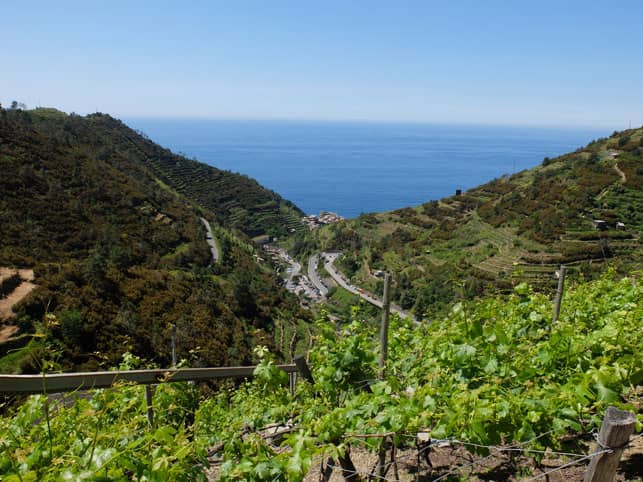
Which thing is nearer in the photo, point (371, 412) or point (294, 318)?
point (371, 412)

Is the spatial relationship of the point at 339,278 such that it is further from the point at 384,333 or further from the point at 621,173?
the point at 384,333

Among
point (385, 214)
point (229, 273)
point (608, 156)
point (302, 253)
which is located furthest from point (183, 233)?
point (608, 156)

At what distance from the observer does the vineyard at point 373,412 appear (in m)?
1.81

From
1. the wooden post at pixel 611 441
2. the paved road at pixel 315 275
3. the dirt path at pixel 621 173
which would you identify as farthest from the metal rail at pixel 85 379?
the paved road at pixel 315 275

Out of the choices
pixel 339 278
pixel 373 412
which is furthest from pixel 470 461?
pixel 339 278

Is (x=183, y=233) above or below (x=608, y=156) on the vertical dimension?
below

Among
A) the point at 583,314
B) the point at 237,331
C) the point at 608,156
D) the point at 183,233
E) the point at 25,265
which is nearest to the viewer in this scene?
the point at 583,314

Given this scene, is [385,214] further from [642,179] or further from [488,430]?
[488,430]

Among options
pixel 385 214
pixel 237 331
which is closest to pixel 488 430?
pixel 237 331

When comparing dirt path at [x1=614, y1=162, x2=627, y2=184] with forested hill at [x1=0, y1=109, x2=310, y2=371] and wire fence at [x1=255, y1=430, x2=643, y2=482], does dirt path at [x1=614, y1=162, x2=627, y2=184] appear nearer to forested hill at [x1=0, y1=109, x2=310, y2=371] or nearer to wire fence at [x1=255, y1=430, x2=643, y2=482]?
forested hill at [x1=0, y1=109, x2=310, y2=371]

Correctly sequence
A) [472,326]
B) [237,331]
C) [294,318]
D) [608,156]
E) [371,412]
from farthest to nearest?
[608,156] → [294,318] → [237,331] → [472,326] → [371,412]

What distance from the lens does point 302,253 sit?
93000 millimetres

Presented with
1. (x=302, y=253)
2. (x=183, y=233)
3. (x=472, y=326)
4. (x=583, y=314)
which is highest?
(x=472, y=326)

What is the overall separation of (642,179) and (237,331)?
52844 mm
